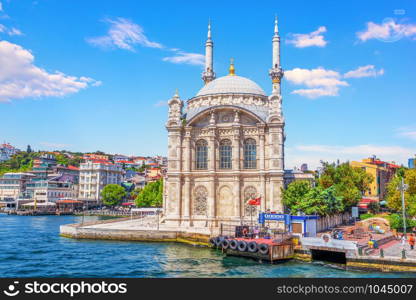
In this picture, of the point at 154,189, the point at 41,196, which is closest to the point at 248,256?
the point at 154,189

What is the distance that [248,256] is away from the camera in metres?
32.9

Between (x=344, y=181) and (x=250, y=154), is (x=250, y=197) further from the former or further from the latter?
(x=344, y=181)

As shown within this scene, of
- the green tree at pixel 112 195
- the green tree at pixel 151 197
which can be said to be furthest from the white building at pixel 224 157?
the green tree at pixel 112 195

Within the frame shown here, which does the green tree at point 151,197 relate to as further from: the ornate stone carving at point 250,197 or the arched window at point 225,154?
the ornate stone carving at point 250,197

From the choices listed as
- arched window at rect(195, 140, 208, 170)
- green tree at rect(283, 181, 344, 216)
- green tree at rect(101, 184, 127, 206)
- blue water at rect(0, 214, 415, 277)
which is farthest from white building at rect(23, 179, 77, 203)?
green tree at rect(283, 181, 344, 216)

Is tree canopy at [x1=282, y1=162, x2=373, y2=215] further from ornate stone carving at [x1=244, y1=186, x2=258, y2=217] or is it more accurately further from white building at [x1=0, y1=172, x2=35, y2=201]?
white building at [x1=0, y1=172, x2=35, y2=201]

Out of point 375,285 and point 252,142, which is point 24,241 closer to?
point 252,142

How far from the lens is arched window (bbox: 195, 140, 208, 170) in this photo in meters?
49.0

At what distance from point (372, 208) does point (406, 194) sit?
17.7 metres

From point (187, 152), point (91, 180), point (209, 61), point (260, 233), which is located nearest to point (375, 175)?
point (209, 61)

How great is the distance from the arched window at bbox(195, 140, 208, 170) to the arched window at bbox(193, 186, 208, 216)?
274cm

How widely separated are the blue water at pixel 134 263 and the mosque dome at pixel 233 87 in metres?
21.3

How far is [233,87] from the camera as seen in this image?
2015 inches

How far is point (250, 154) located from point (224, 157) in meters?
3.29
